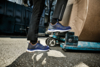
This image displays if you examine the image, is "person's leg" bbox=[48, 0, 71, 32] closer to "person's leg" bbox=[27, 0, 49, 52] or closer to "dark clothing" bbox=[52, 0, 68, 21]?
"dark clothing" bbox=[52, 0, 68, 21]

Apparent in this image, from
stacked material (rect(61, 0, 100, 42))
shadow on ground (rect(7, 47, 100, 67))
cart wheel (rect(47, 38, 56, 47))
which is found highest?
stacked material (rect(61, 0, 100, 42))

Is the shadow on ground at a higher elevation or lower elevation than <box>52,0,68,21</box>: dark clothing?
lower

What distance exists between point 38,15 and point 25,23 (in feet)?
16.5

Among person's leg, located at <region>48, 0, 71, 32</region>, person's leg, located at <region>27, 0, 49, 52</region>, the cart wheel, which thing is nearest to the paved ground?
person's leg, located at <region>27, 0, 49, 52</region>

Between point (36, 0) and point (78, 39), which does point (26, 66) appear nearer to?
point (36, 0)

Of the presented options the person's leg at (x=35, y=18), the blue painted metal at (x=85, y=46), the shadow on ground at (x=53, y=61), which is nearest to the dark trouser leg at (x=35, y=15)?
the person's leg at (x=35, y=18)

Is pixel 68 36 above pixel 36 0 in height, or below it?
below

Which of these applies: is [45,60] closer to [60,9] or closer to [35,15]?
[35,15]

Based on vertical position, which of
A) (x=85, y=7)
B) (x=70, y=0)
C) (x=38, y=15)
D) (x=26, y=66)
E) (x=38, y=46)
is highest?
(x=70, y=0)

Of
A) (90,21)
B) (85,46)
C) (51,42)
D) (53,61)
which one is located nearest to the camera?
(53,61)

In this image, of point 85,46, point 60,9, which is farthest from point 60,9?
point 85,46

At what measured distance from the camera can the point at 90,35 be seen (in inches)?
41.5

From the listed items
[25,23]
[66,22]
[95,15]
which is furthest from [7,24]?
[95,15]

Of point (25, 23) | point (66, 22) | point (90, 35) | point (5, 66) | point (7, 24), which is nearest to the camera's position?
point (5, 66)
